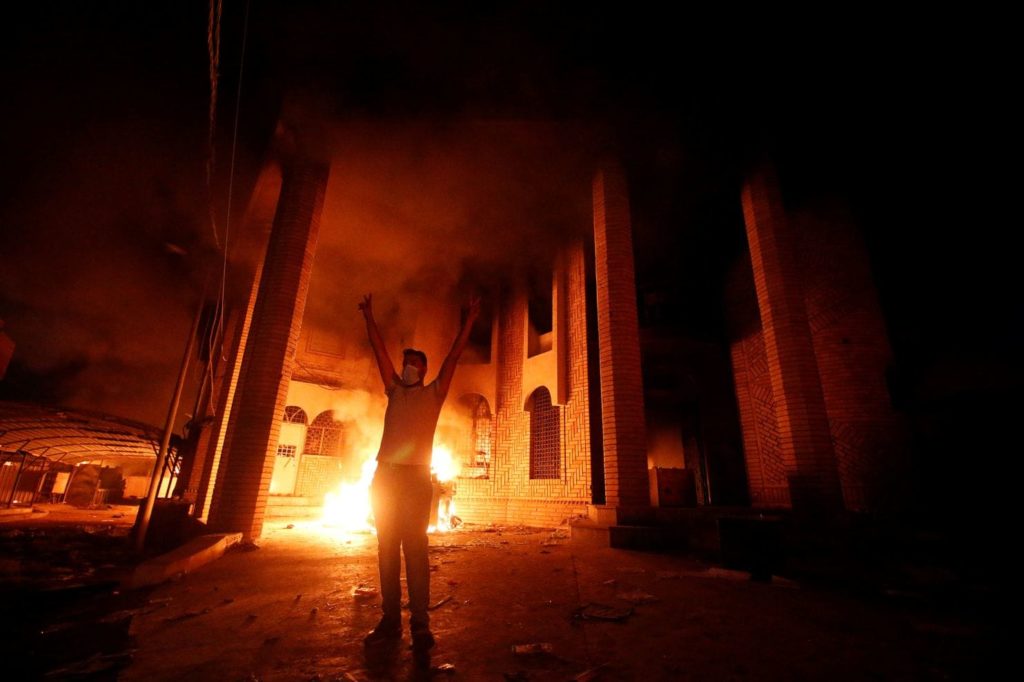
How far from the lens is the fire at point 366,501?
9.73m

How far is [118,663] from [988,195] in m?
13.8

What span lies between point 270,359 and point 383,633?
19.4ft

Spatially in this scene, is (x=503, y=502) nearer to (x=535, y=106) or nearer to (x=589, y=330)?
(x=589, y=330)

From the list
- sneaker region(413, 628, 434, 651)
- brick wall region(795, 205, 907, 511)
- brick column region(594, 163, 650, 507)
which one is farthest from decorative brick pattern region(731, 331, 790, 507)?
sneaker region(413, 628, 434, 651)

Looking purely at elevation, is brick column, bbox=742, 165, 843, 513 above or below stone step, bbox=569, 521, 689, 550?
above

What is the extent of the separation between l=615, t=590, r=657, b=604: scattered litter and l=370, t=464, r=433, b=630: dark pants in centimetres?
185

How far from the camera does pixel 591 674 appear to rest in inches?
74.5

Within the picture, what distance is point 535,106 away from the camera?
8961 millimetres

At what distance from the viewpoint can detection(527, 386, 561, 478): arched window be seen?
1168 centimetres

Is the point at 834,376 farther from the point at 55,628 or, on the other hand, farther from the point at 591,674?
the point at 55,628

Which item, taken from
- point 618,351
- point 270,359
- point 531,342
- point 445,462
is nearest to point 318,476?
point 445,462

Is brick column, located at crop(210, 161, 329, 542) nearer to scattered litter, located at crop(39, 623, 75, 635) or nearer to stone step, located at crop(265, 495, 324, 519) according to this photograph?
scattered litter, located at crop(39, 623, 75, 635)

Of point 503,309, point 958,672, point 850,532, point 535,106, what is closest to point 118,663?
point 958,672

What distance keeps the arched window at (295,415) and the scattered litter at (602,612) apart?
14.9 meters
